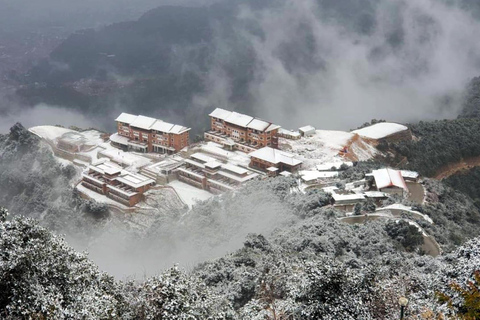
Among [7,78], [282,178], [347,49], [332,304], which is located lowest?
[7,78]

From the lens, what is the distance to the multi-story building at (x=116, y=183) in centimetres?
3619

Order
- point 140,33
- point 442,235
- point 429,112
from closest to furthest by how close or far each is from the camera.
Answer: point 442,235 < point 429,112 < point 140,33

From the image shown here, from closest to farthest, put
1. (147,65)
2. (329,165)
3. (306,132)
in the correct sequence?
(329,165), (306,132), (147,65)

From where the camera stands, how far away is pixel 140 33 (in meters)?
118

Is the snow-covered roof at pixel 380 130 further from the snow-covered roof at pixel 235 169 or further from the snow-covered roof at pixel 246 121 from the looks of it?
the snow-covered roof at pixel 235 169

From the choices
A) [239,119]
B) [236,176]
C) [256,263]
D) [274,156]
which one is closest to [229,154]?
[239,119]

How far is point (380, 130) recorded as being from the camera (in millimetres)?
50156

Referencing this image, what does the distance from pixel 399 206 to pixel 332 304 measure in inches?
683

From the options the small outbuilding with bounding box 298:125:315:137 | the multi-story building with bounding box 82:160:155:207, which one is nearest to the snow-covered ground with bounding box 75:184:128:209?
the multi-story building with bounding box 82:160:155:207

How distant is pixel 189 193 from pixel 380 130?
849 inches

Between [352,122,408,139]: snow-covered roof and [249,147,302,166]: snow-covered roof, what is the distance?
1179 centimetres

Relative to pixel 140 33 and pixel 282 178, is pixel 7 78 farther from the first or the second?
pixel 282 178

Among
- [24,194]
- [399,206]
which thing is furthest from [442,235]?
[24,194]

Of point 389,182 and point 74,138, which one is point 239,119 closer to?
point 74,138
